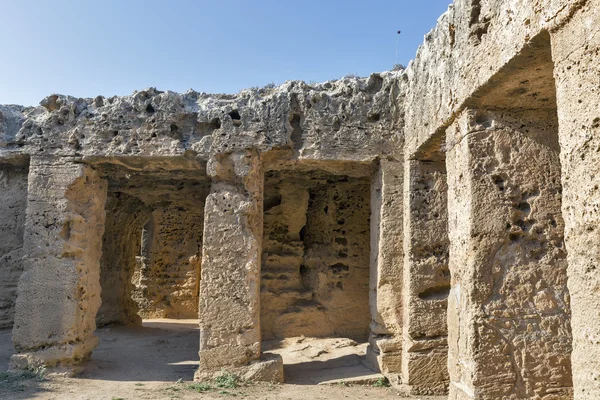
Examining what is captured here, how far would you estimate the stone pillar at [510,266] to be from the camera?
359 centimetres

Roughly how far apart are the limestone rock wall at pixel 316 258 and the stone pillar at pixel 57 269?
8.46ft

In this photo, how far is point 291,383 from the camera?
19.0 ft

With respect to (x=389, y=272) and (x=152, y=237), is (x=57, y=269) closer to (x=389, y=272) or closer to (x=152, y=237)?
(x=389, y=272)

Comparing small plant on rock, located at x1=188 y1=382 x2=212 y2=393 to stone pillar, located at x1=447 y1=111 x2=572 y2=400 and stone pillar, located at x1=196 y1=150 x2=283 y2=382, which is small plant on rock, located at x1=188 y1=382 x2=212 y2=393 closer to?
stone pillar, located at x1=196 y1=150 x2=283 y2=382

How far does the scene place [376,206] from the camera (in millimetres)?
5934

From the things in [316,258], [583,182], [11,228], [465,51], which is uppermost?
[465,51]

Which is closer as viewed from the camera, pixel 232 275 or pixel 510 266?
pixel 510 266

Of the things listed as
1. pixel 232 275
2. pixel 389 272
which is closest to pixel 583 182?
pixel 389 272

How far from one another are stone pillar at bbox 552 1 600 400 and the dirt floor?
3.11 meters

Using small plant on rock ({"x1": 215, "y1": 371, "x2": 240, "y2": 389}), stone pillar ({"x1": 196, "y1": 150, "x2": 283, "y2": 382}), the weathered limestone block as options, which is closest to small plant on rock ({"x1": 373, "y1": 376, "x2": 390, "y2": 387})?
stone pillar ({"x1": 196, "y1": 150, "x2": 283, "y2": 382})

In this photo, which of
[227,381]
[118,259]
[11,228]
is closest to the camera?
[227,381]

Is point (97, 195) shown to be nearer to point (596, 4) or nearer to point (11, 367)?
point (11, 367)

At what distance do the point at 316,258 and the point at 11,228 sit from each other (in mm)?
4337

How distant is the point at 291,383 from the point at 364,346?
5.45 ft
